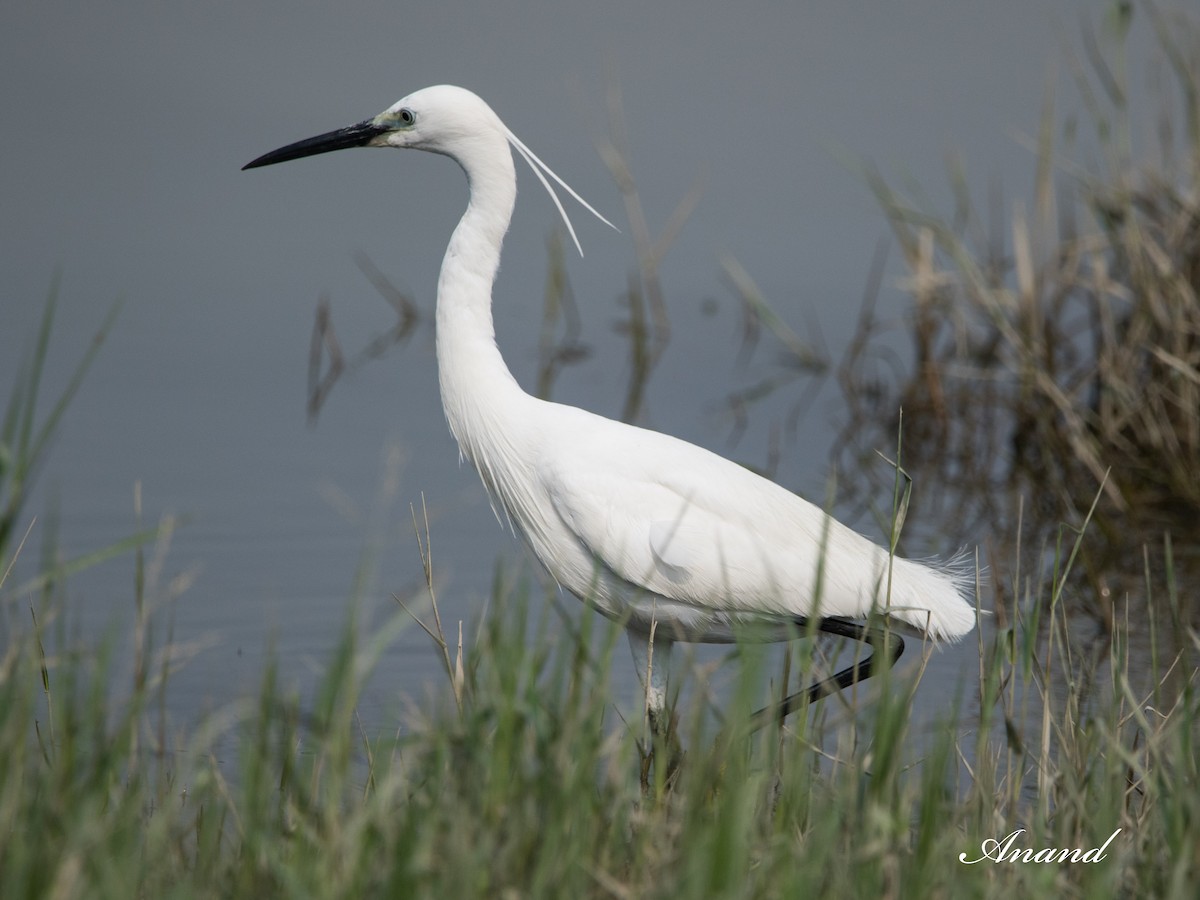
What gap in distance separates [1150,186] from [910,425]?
1634mm

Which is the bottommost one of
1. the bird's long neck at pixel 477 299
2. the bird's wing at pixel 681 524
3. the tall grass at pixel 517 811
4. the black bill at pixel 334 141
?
the tall grass at pixel 517 811

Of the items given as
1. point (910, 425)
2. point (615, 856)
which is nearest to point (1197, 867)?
point (615, 856)

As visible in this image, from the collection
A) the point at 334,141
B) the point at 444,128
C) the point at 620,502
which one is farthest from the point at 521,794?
the point at 334,141

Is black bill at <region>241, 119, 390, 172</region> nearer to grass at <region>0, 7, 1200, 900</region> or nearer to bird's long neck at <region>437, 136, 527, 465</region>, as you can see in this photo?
bird's long neck at <region>437, 136, 527, 465</region>

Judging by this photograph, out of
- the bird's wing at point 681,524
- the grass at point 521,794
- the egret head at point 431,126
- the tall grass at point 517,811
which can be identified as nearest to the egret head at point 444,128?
the egret head at point 431,126

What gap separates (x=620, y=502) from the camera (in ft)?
11.4

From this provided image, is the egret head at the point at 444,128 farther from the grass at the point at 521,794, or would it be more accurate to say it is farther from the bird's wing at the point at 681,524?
the grass at the point at 521,794

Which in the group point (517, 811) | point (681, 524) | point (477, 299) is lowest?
point (517, 811)

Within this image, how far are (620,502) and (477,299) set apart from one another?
62 centimetres

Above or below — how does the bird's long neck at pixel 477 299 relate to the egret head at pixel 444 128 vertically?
below

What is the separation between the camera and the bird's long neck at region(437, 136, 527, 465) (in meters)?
3.60

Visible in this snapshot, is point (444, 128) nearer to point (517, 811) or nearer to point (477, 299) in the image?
point (477, 299)

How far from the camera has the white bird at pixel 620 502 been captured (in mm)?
3484

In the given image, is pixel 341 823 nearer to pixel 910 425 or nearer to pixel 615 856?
pixel 615 856
